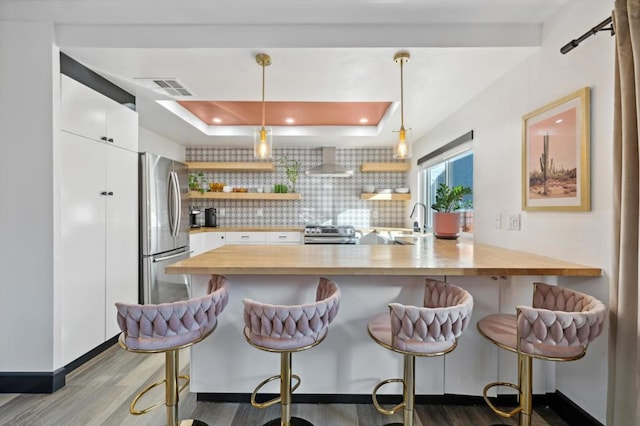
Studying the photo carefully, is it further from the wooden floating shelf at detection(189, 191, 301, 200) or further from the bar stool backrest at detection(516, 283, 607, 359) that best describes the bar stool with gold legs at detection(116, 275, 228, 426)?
the wooden floating shelf at detection(189, 191, 301, 200)

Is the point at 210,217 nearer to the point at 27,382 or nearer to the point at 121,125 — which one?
the point at 121,125

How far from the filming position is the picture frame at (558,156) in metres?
1.64

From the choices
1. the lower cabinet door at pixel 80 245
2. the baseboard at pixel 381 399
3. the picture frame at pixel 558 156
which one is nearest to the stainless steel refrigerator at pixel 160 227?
the lower cabinet door at pixel 80 245

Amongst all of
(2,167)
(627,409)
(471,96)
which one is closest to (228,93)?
(2,167)

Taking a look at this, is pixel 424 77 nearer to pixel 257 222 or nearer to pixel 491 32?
pixel 491 32

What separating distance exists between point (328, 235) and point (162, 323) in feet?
10.9

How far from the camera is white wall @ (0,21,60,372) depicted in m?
2.00

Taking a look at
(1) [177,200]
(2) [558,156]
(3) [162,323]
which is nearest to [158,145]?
(1) [177,200]

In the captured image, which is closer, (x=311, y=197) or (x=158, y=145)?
(x=158, y=145)

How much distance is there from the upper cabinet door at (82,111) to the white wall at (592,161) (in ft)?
10.4

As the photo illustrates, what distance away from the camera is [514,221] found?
225cm

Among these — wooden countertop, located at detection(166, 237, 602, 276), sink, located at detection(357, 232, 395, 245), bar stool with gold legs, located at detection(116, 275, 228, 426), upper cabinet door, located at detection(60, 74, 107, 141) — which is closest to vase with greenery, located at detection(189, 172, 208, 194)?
upper cabinet door, located at detection(60, 74, 107, 141)

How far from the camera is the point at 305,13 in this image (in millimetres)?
1934

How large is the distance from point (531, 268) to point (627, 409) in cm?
64
